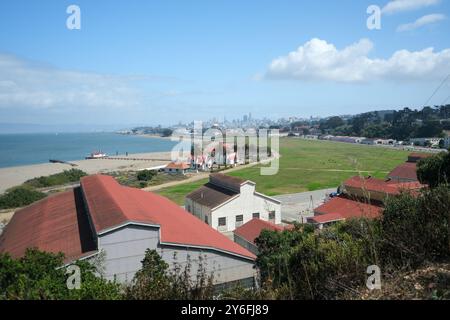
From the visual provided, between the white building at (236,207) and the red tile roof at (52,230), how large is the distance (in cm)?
891

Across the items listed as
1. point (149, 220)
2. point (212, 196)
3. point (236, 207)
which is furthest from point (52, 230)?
point (212, 196)

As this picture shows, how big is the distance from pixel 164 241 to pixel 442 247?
29.1 ft

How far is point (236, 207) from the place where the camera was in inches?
1045

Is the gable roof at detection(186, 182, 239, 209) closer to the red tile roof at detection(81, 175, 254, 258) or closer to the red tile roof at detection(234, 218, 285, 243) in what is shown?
the red tile roof at detection(234, 218, 285, 243)

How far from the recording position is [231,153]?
234 feet

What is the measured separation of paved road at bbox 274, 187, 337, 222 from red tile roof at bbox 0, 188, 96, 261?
590 inches

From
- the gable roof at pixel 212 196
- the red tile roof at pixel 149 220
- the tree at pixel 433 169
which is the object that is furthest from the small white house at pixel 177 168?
the tree at pixel 433 169

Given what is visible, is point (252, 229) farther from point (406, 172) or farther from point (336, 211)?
point (406, 172)

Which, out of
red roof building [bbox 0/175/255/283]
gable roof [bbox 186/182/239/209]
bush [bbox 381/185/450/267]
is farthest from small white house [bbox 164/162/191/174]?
bush [bbox 381/185/450/267]

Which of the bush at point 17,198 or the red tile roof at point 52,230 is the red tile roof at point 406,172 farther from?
the bush at point 17,198

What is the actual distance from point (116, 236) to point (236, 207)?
50.1 ft

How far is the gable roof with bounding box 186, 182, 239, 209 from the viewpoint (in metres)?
26.7

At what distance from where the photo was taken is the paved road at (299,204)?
2911 cm
